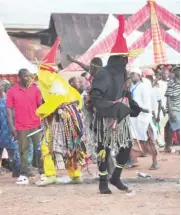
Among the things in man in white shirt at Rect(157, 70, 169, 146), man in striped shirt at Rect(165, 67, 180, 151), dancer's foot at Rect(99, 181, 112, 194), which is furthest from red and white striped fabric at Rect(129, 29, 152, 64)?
dancer's foot at Rect(99, 181, 112, 194)

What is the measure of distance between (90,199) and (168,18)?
12.0 metres

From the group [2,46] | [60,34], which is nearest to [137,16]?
[2,46]

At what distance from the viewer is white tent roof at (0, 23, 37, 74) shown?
16484 millimetres

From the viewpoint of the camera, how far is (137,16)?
738 inches

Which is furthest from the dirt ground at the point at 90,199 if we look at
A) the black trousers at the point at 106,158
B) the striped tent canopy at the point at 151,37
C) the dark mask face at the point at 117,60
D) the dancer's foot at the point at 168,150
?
the striped tent canopy at the point at 151,37

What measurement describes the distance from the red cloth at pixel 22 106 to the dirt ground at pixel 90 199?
88 cm

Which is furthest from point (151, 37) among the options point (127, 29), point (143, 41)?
point (127, 29)

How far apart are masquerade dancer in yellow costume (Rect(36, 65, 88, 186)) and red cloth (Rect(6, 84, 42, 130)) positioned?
2.61 ft

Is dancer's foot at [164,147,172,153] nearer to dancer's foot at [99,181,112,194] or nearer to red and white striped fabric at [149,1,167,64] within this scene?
red and white striped fabric at [149,1,167,64]

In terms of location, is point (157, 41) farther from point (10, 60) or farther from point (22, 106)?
point (22, 106)

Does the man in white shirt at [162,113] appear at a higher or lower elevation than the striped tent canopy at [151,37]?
lower

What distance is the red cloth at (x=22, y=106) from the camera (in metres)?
9.30

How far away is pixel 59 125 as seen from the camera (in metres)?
8.46

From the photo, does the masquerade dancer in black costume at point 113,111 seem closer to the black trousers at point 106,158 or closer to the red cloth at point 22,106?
the black trousers at point 106,158
